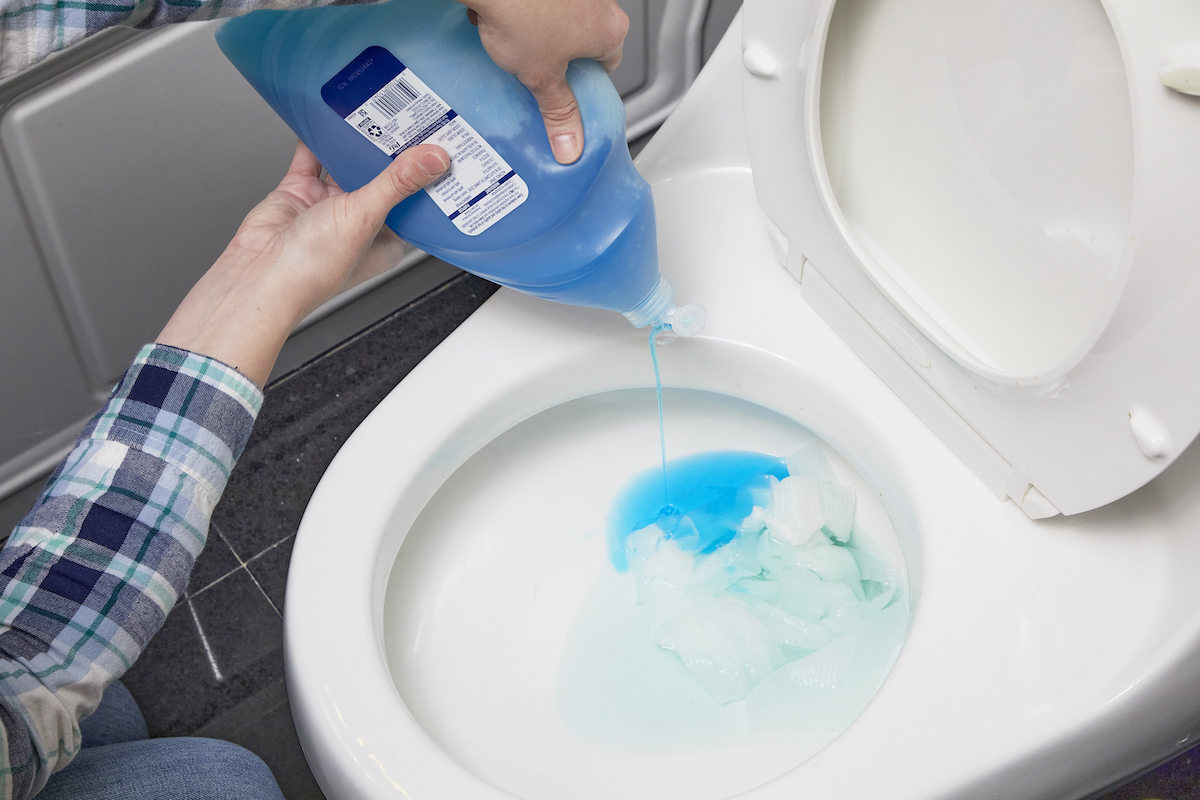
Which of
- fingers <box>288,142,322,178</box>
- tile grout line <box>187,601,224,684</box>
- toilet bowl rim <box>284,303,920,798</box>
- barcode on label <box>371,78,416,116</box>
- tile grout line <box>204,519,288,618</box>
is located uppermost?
barcode on label <box>371,78,416,116</box>

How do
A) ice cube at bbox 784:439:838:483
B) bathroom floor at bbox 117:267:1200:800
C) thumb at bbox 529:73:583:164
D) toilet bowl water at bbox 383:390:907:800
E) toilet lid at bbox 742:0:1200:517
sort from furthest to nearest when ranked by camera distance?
1. bathroom floor at bbox 117:267:1200:800
2. ice cube at bbox 784:439:838:483
3. toilet bowl water at bbox 383:390:907:800
4. thumb at bbox 529:73:583:164
5. toilet lid at bbox 742:0:1200:517

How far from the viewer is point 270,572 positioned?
3.56 feet

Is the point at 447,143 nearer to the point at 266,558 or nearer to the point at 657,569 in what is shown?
the point at 657,569

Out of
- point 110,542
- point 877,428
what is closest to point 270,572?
point 110,542

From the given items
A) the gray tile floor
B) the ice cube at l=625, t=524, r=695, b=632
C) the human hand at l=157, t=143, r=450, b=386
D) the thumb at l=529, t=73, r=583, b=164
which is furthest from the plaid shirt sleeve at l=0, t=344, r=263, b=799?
the gray tile floor

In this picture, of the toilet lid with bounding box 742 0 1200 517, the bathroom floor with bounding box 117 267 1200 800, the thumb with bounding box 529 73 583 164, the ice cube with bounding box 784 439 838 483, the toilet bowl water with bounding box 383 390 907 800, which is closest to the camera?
the toilet lid with bounding box 742 0 1200 517

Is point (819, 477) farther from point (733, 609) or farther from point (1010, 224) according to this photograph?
point (1010, 224)

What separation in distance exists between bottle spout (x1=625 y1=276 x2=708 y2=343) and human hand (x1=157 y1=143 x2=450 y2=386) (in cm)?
18

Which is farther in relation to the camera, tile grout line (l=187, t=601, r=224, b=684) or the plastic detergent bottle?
tile grout line (l=187, t=601, r=224, b=684)

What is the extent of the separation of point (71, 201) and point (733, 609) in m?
0.68

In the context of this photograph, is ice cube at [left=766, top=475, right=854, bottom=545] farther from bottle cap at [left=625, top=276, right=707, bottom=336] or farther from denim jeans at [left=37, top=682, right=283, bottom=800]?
denim jeans at [left=37, top=682, right=283, bottom=800]

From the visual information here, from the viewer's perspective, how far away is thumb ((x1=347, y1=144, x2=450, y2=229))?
1.86ft

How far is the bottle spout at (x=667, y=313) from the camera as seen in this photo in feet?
2.24

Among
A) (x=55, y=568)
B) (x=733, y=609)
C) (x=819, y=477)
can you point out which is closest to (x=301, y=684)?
(x=55, y=568)
